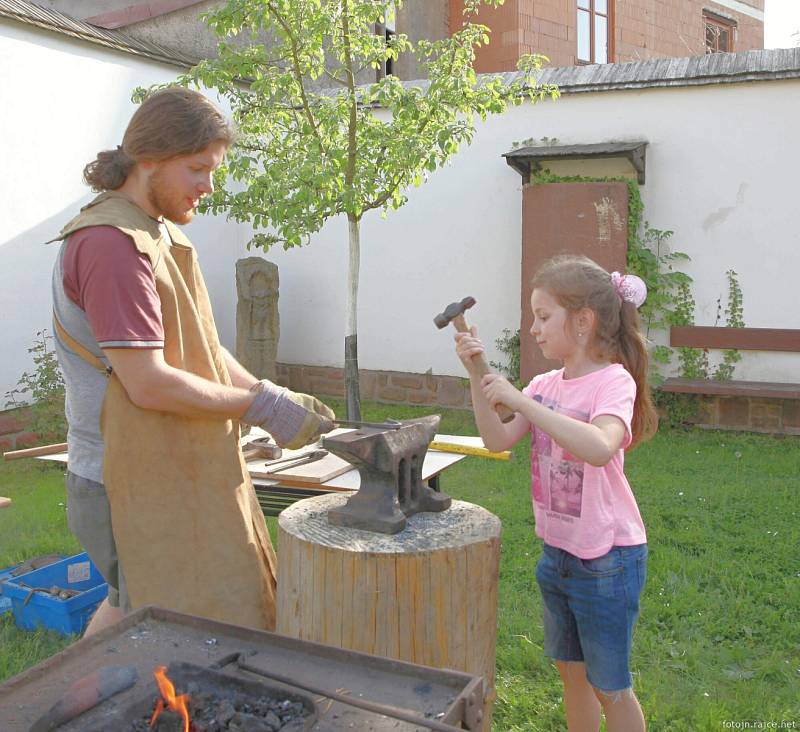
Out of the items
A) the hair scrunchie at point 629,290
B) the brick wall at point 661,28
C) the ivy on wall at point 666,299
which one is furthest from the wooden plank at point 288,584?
the brick wall at point 661,28

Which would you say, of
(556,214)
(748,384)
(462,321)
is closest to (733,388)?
(748,384)

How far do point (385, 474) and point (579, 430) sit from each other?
1.98ft

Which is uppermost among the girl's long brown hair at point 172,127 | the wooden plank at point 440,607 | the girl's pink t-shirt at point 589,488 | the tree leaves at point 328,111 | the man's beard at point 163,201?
the tree leaves at point 328,111

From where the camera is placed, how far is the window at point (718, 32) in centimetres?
1496

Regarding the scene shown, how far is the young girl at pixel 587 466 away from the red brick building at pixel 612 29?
968cm

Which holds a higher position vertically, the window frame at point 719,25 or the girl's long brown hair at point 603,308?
the window frame at point 719,25

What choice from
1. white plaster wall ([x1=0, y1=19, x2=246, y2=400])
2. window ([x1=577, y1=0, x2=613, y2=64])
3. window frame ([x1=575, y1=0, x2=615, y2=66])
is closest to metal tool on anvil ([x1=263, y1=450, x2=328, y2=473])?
white plaster wall ([x1=0, y1=19, x2=246, y2=400])

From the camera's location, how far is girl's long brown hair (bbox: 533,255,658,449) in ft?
7.89

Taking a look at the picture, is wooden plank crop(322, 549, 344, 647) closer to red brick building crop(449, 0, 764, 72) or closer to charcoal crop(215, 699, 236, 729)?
charcoal crop(215, 699, 236, 729)

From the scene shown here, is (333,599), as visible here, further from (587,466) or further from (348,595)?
(587,466)

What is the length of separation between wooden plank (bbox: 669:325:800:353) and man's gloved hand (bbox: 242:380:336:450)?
19.4ft

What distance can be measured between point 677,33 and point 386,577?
1431cm

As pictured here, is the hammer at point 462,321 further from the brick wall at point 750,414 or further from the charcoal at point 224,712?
the brick wall at point 750,414

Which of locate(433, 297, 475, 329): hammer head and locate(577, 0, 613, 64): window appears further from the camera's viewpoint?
locate(577, 0, 613, 64): window
